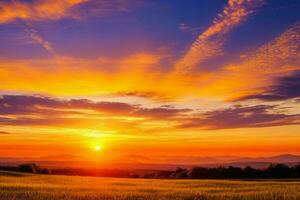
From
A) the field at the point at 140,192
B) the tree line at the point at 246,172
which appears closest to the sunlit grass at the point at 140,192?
the field at the point at 140,192

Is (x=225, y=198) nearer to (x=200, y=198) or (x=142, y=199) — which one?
(x=200, y=198)

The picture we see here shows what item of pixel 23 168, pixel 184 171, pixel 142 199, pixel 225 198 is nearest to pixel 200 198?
pixel 225 198

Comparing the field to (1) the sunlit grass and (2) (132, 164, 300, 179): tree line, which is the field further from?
(2) (132, 164, 300, 179): tree line

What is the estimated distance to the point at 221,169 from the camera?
65.1 metres

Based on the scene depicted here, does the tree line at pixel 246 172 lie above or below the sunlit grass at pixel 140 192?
above

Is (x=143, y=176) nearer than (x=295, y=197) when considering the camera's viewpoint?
No

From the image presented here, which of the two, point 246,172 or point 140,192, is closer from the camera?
point 140,192

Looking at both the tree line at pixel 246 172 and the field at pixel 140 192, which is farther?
the tree line at pixel 246 172

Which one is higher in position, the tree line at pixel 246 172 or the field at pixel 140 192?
the tree line at pixel 246 172

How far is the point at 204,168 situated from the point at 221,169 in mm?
2343

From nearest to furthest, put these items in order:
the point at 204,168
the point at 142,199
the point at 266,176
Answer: the point at 142,199 → the point at 266,176 → the point at 204,168

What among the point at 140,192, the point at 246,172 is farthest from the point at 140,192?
the point at 246,172

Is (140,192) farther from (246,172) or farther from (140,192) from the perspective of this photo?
(246,172)

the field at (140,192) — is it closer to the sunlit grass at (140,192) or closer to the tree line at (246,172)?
the sunlit grass at (140,192)
